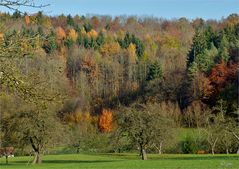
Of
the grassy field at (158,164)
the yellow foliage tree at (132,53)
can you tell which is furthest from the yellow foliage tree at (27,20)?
the yellow foliage tree at (132,53)

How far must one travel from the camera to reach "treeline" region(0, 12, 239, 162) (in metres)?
9.68

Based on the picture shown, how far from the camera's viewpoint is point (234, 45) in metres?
95.4

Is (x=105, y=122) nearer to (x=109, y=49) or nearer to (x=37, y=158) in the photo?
(x=37, y=158)

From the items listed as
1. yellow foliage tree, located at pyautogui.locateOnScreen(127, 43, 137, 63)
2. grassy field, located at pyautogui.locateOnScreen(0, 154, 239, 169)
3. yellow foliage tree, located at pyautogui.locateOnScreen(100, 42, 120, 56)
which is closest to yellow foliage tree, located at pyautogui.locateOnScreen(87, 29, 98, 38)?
yellow foliage tree, located at pyautogui.locateOnScreen(100, 42, 120, 56)

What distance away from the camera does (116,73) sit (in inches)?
5103


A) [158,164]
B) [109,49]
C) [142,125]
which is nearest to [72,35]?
[109,49]

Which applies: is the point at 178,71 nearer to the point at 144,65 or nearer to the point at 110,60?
the point at 144,65

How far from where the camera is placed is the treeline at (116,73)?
9.68 m

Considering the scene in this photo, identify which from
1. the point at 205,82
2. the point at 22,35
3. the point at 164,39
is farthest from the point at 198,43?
the point at 22,35

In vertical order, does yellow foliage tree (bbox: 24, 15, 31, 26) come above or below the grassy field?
above

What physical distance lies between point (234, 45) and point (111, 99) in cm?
3407

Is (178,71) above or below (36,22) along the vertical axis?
above

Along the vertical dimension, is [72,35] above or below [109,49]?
above

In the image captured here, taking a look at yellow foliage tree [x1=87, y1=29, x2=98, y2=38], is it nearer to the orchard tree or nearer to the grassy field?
the orchard tree
